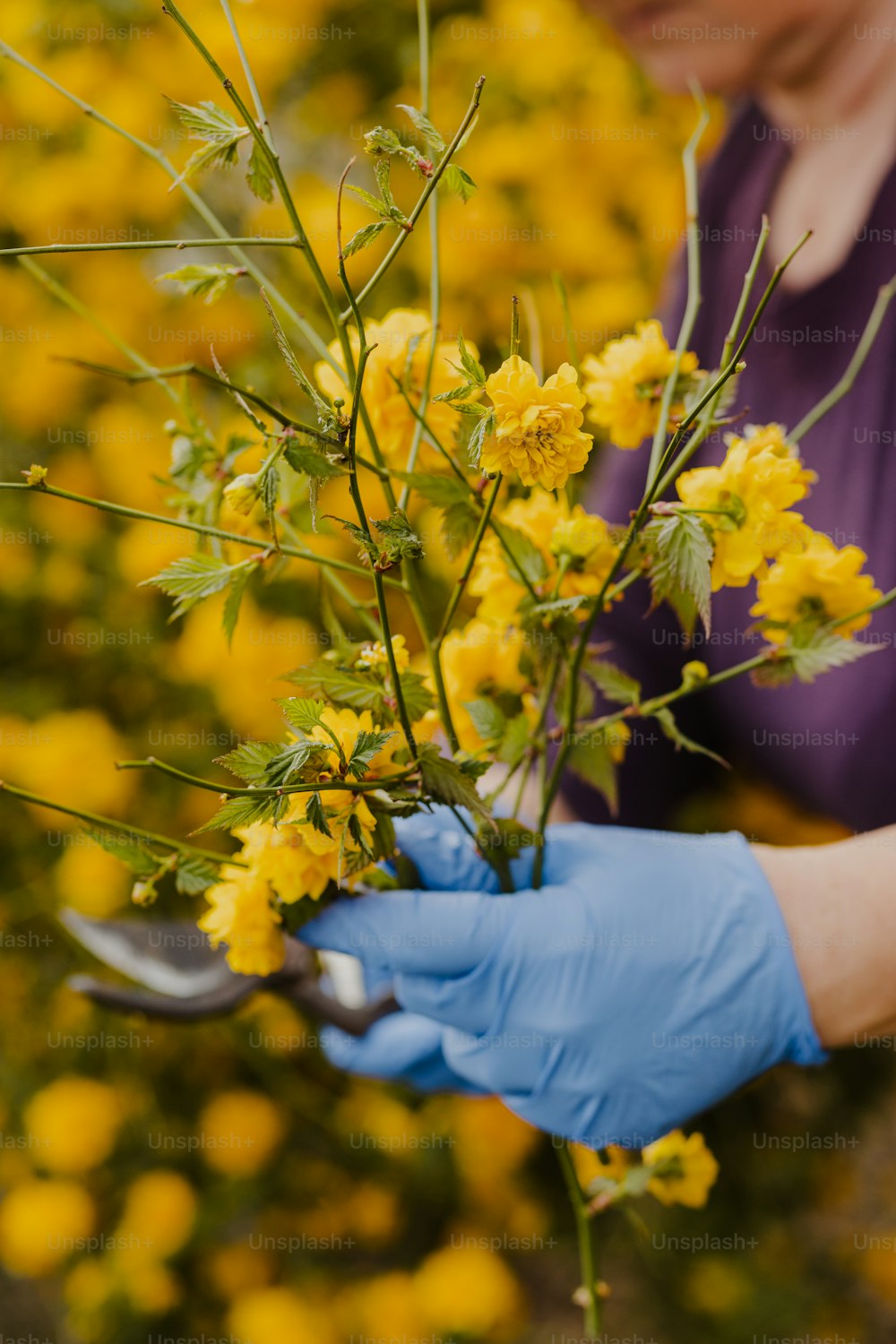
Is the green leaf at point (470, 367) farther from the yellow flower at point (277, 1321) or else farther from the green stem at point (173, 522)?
the yellow flower at point (277, 1321)

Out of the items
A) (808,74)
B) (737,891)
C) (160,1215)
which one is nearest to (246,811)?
(737,891)

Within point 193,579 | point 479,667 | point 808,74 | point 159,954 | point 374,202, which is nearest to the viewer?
point 374,202

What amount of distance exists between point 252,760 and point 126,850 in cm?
12

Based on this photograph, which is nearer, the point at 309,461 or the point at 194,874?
the point at 309,461

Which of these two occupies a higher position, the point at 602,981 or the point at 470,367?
the point at 470,367

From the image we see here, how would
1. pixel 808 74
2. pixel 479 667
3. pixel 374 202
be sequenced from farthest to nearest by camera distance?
1. pixel 808 74
2. pixel 479 667
3. pixel 374 202

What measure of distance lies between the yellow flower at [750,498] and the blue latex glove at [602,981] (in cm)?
26

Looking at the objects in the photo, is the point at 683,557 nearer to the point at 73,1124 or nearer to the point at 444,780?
the point at 444,780

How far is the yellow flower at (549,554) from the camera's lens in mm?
489

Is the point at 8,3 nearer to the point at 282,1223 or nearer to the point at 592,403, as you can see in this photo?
the point at 592,403

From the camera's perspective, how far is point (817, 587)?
50 centimetres

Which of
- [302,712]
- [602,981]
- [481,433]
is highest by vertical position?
[481,433]

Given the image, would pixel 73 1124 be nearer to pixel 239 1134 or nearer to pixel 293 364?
pixel 239 1134

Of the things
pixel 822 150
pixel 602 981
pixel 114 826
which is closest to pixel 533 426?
pixel 114 826
